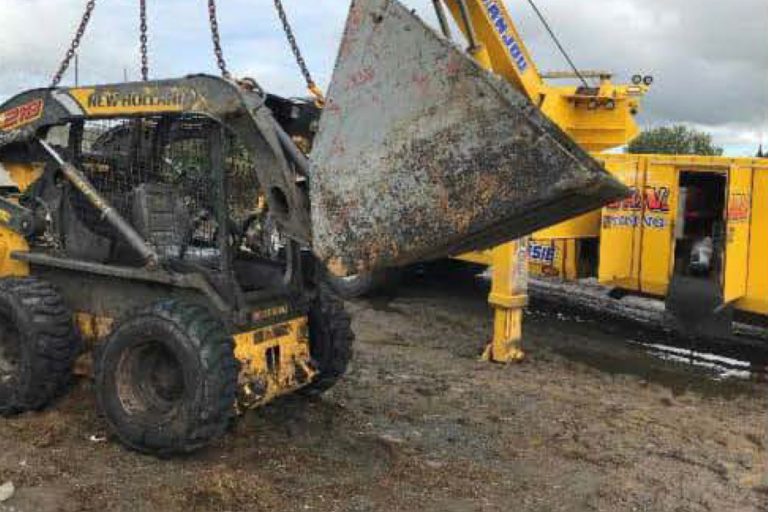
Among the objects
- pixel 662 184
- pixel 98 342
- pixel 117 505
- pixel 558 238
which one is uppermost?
pixel 662 184

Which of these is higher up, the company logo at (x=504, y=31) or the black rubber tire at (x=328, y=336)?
the company logo at (x=504, y=31)

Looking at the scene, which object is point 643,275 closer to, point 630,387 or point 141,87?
point 630,387

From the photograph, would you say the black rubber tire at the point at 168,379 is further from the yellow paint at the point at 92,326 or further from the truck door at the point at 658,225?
the truck door at the point at 658,225

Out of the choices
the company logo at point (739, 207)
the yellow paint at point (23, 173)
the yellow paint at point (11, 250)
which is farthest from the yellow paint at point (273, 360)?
the company logo at point (739, 207)

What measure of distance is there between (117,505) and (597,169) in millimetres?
2826

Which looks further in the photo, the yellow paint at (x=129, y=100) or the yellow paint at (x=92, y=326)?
the yellow paint at (x=92, y=326)

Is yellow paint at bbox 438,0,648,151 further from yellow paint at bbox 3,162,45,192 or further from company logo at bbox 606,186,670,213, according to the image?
yellow paint at bbox 3,162,45,192

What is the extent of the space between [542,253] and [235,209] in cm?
481

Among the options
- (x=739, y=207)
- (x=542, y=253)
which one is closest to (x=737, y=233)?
(x=739, y=207)

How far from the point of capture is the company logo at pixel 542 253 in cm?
927

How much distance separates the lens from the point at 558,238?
8.83m

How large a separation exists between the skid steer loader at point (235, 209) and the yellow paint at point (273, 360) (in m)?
0.01

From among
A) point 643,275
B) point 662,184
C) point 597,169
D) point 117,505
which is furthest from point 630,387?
point 117,505

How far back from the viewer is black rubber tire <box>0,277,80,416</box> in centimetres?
524
